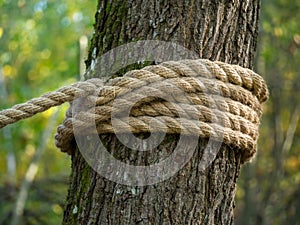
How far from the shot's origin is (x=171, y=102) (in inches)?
50.3

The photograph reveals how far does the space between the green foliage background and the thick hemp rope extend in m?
2.53

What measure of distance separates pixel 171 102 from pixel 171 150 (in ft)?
0.33

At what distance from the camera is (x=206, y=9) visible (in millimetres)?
1388

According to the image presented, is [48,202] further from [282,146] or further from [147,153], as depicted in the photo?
[147,153]

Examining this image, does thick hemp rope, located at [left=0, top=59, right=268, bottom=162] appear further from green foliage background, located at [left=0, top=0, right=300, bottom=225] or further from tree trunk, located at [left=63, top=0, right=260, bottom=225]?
green foliage background, located at [left=0, top=0, right=300, bottom=225]

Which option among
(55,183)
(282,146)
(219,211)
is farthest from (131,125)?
(282,146)

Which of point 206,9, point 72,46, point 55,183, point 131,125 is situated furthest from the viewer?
point 55,183

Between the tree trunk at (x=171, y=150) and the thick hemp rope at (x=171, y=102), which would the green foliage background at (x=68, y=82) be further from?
Answer: the thick hemp rope at (x=171, y=102)

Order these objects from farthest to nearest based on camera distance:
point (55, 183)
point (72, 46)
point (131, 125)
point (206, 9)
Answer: point (55, 183) → point (72, 46) → point (206, 9) → point (131, 125)

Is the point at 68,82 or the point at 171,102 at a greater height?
the point at 171,102

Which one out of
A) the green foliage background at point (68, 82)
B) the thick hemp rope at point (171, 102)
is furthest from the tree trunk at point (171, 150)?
the green foliage background at point (68, 82)

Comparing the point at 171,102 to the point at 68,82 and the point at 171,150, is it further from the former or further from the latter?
the point at 68,82

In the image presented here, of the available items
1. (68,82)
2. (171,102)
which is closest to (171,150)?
(171,102)

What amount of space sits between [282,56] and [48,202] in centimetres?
243
